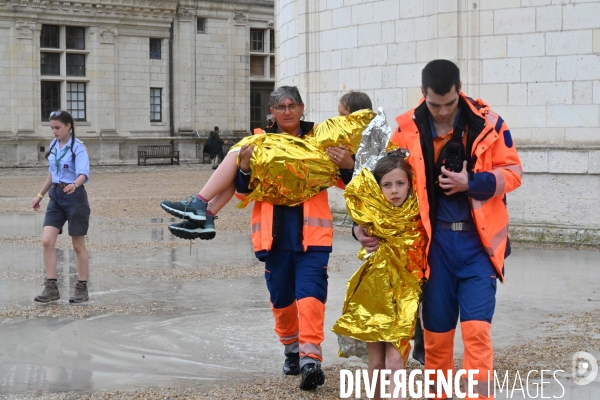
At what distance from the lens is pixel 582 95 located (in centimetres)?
1230

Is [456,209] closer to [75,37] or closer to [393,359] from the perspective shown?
[393,359]

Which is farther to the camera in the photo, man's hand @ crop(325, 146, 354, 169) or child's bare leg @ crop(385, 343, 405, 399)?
man's hand @ crop(325, 146, 354, 169)

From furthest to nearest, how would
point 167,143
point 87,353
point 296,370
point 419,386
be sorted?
point 167,143 → point 87,353 → point 296,370 → point 419,386

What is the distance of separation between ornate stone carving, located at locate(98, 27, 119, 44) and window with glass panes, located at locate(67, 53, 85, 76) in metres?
0.99

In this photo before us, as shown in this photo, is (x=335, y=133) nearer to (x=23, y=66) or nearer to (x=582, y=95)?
(x=582, y=95)

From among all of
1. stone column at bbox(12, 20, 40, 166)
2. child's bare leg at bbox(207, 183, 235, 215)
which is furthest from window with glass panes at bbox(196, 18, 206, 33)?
child's bare leg at bbox(207, 183, 235, 215)

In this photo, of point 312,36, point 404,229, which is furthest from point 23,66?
point 404,229

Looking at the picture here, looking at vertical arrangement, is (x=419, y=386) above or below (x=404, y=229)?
below

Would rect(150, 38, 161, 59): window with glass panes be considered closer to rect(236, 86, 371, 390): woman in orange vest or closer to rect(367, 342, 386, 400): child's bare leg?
rect(236, 86, 371, 390): woman in orange vest

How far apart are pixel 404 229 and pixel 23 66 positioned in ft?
105

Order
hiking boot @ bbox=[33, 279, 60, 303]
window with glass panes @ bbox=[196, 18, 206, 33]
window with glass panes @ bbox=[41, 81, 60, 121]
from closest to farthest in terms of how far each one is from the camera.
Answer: hiking boot @ bbox=[33, 279, 60, 303], window with glass panes @ bbox=[41, 81, 60, 121], window with glass panes @ bbox=[196, 18, 206, 33]

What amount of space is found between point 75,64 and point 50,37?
1337 mm

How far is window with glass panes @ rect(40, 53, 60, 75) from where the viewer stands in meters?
35.7

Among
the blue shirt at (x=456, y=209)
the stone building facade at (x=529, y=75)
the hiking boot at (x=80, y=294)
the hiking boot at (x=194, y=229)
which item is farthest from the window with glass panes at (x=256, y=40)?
the blue shirt at (x=456, y=209)
